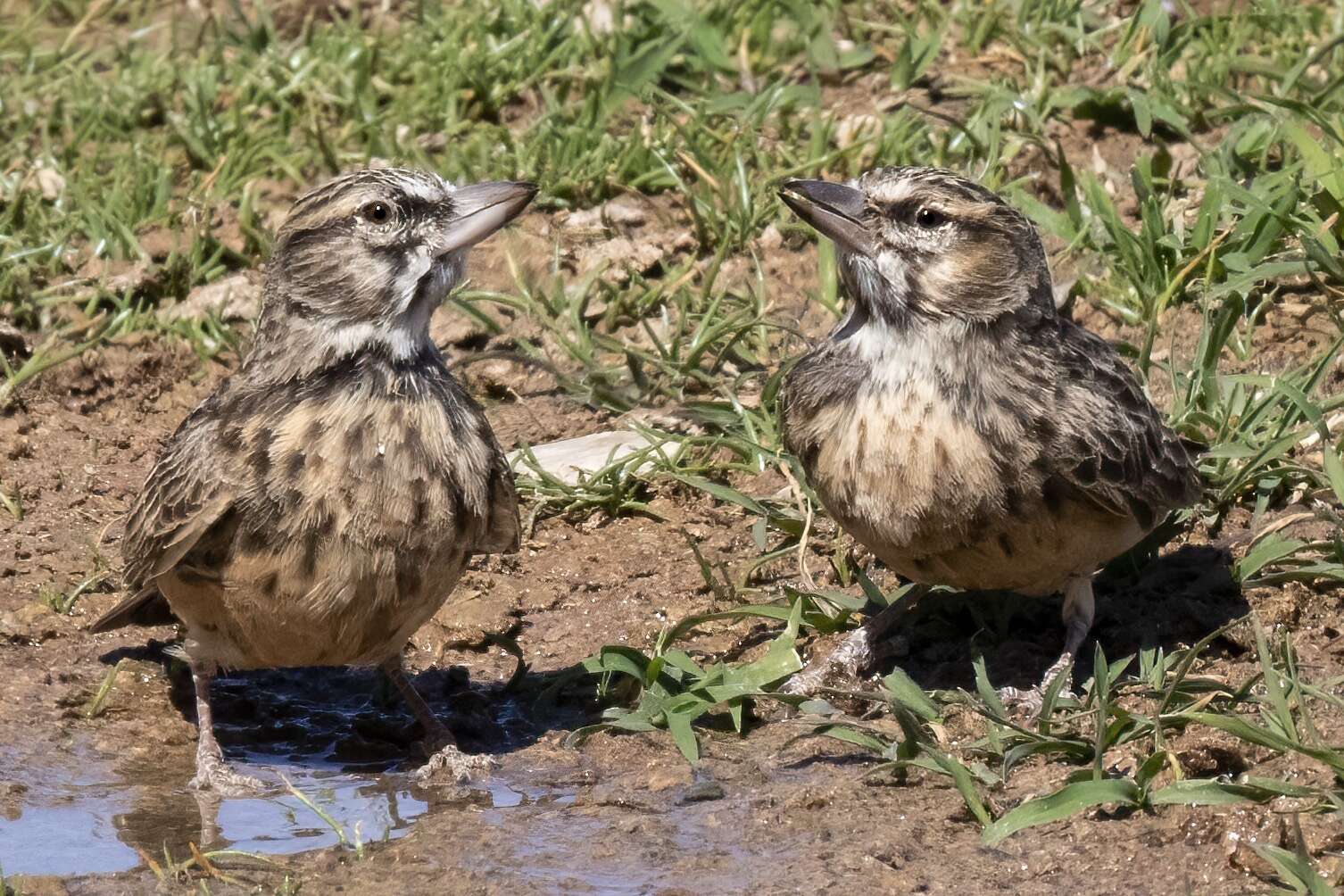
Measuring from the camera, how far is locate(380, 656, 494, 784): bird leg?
20.7 feet

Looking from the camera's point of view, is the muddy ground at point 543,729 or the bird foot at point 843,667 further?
the bird foot at point 843,667

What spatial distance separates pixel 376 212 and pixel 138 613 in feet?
5.67

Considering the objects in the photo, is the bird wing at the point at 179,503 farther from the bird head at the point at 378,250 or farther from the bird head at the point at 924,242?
the bird head at the point at 924,242

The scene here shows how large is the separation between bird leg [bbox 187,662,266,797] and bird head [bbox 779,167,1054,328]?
8.06ft

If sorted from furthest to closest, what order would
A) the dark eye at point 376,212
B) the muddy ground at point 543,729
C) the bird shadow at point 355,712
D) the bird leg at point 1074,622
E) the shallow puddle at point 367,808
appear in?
the bird shadow at point 355,712
the bird leg at point 1074,622
the dark eye at point 376,212
the shallow puddle at point 367,808
the muddy ground at point 543,729

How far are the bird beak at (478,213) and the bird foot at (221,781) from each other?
5.74 ft

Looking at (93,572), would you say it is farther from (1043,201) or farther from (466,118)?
(1043,201)

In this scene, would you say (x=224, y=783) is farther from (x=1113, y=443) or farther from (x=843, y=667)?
(x=1113, y=443)

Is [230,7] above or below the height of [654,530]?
above

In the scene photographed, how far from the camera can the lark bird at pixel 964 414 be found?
6.21m

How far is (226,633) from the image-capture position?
6.27 m

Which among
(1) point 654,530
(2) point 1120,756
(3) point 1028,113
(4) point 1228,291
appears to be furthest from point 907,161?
(2) point 1120,756

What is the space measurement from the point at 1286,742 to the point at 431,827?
2422mm

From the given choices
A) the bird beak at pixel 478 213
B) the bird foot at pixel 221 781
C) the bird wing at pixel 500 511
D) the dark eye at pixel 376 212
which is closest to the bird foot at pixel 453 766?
the bird foot at pixel 221 781
